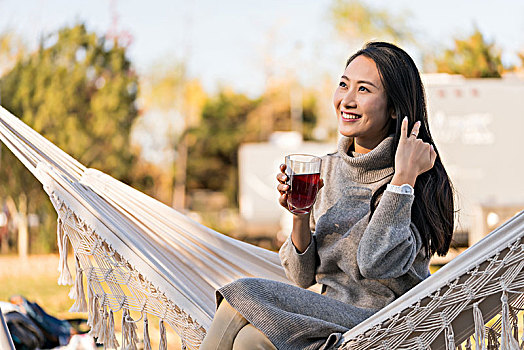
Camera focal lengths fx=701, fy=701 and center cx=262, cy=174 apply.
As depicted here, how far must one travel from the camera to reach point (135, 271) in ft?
6.74

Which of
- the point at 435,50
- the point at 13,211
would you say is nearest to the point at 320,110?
the point at 435,50

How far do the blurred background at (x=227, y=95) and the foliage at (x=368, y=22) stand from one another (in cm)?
3

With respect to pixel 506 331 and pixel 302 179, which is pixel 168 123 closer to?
pixel 302 179

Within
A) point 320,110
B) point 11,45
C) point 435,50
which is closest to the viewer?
point 11,45

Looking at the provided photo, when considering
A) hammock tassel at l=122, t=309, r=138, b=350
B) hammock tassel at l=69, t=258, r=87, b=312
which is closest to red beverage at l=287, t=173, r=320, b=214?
hammock tassel at l=122, t=309, r=138, b=350

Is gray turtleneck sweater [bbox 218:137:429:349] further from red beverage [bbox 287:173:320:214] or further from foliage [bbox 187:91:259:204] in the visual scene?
foliage [bbox 187:91:259:204]

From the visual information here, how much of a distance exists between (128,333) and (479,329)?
0.99 m

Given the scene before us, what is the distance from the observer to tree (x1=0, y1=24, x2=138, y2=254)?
8.66 m

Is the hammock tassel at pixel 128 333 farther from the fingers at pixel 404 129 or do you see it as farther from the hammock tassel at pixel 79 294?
the fingers at pixel 404 129

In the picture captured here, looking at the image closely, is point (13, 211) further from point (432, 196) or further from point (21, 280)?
point (432, 196)

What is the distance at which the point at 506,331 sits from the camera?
1546 millimetres

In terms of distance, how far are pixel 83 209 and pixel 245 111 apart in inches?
691

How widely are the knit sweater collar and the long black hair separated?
0.02m

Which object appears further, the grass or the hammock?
the grass
